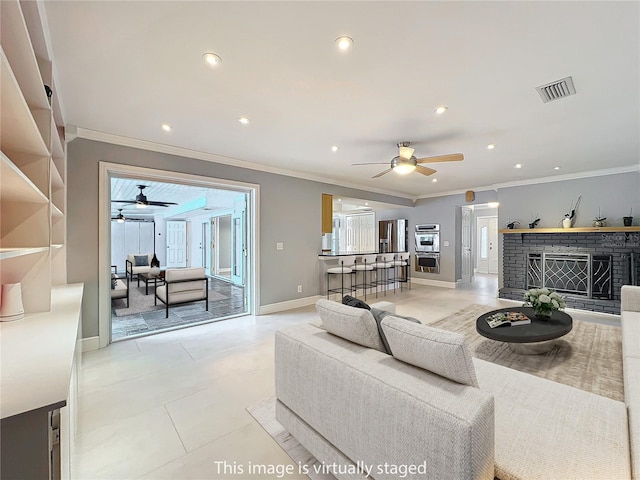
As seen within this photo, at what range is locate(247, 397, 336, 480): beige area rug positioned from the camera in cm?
165

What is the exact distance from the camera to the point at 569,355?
3033mm

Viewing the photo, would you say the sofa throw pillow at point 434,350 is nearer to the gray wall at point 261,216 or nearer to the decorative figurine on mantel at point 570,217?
the gray wall at point 261,216

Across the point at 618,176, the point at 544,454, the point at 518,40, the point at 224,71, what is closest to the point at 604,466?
the point at 544,454

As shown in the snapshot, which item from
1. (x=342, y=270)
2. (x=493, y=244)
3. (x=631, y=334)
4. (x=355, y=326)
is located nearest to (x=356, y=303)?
(x=355, y=326)

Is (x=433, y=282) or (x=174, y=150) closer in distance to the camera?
(x=174, y=150)

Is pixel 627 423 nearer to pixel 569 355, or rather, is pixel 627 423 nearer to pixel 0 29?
pixel 569 355

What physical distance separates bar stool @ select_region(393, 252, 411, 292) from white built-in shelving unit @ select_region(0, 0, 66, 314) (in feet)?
20.7

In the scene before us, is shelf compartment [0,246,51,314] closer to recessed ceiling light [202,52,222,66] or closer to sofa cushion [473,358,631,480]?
recessed ceiling light [202,52,222,66]

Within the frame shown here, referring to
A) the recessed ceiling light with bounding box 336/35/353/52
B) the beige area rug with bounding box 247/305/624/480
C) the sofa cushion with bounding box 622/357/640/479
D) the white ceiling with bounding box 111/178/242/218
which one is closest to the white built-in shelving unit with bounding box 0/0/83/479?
the beige area rug with bounding box 247/305/624/480

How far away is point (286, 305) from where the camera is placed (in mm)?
5176

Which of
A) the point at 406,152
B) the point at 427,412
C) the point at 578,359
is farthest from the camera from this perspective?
the point at 406,152

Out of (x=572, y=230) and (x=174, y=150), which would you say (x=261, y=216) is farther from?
(x=572, y=230)

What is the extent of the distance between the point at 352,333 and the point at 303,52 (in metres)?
1.92

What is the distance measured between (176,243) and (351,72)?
11091 mm
